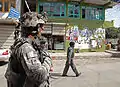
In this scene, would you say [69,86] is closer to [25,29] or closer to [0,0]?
[25,29]

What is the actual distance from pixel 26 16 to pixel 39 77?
0.58 metres

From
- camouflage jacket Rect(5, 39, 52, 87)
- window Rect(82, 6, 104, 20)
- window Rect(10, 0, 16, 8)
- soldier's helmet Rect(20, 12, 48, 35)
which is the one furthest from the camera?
window Rect(82, 6, 104, 20)

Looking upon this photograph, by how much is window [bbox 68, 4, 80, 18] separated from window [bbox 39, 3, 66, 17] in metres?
0.71

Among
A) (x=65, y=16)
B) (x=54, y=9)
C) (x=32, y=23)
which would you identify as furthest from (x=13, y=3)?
(x=32, y=23)

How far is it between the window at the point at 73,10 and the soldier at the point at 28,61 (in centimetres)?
2522

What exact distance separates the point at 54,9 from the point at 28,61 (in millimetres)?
25062

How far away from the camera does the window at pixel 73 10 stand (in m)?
27.2

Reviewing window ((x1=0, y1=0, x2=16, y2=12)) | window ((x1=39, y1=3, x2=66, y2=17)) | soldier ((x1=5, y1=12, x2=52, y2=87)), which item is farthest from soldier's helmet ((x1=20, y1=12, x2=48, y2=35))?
window ((x1=39, y1=3, x2=66, y2=17))

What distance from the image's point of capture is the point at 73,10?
27516 mm

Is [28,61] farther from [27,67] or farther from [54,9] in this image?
[54,9]

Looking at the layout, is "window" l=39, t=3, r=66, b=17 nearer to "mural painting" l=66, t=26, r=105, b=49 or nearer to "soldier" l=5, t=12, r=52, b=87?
"mural painting" l=66, t=26, r=105, b=49

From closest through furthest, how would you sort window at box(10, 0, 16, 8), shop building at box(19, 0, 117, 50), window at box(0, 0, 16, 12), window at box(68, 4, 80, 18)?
1. window at box(0, 0, 16, 12)
2. window at box(10, 0, 16, 8)
3. shop building at box(19, 0, 117, 50)
4. window at box(68, 4, 80, 18)

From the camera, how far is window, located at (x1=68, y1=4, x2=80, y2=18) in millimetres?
27180

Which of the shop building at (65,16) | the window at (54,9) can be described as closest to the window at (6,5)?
the shop building at (65,16)
